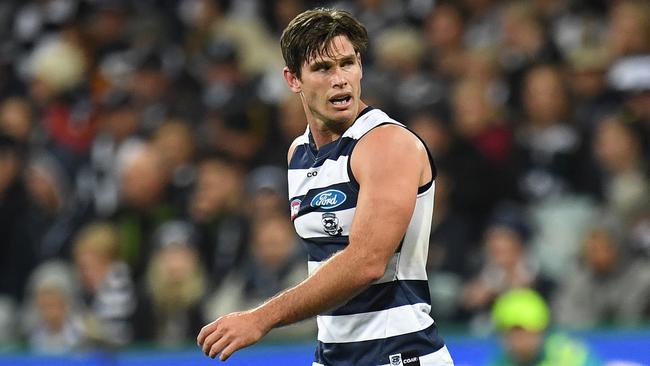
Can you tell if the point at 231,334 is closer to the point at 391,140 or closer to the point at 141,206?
the point at 391,140

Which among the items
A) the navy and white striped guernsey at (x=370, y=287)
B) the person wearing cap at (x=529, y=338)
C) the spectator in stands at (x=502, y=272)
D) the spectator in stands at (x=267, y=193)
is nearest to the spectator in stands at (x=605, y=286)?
the spectator in stands at (x=502, y=272)

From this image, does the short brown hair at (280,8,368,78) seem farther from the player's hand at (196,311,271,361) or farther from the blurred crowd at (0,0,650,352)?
the blurred crowd at (0,0,650,352)

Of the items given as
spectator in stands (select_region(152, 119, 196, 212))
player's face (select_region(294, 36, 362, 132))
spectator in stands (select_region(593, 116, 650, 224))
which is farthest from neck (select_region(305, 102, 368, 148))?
spectator in stands (select_region(152, 119, 196, 212))

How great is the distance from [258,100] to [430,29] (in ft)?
5.02

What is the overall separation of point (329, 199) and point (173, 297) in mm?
4681

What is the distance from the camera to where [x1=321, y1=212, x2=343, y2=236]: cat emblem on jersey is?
4.53 meters

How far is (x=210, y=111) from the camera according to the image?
10680mm

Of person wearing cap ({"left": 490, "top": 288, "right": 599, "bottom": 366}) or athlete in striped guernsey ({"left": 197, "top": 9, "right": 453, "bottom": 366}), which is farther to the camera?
person wearing cap ({"left": 490, "top": 288, "right": 599, "bottom": 366})

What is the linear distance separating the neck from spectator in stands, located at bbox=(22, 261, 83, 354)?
15.7 feet

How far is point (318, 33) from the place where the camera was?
4.50 m

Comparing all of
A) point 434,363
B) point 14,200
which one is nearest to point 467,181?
point 14,200

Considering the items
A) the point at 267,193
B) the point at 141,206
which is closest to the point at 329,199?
the point at 267,193

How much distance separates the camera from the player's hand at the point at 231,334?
424cm

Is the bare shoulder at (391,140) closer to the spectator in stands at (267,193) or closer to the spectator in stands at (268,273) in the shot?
the spectator in stands at (268,273)
